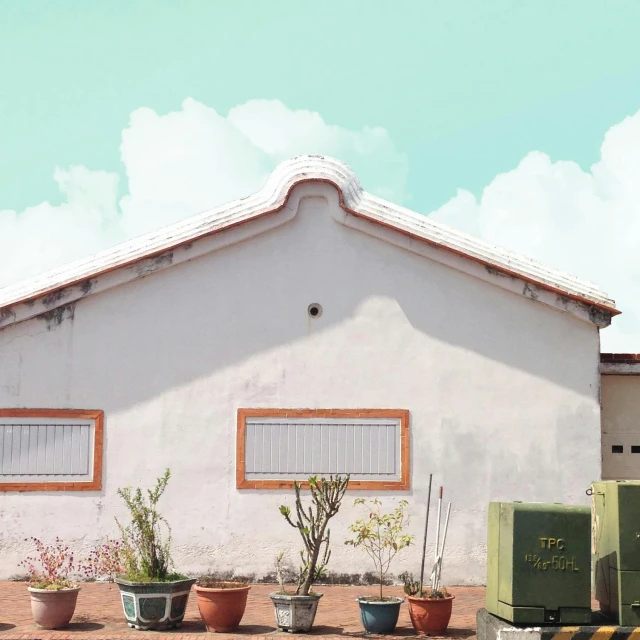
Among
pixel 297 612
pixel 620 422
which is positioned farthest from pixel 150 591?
pixel 620 422

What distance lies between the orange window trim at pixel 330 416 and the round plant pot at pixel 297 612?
3.46 metres

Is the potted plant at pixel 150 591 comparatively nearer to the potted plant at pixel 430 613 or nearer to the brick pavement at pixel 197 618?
the brick pavement at pixel 197 618

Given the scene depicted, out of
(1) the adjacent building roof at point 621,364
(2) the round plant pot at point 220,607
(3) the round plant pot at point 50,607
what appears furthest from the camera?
(1) the adjacent building roof at point 621,364

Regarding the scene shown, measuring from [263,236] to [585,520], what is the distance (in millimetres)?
7077

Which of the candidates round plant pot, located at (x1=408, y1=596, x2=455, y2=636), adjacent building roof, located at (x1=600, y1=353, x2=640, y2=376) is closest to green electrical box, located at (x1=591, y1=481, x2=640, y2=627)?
round plant pot, located at (x1=408, y1=596, x2=455, y2=636)

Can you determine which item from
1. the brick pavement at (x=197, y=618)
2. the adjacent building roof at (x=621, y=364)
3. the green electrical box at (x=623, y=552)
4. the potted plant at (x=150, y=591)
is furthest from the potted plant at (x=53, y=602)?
the adjacent building roof at (x=621, y=364)

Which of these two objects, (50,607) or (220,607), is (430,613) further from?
(50,607)

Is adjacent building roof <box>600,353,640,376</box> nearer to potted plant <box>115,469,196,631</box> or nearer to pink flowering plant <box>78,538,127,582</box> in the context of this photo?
potted plant <box>115,469,196,631</box>

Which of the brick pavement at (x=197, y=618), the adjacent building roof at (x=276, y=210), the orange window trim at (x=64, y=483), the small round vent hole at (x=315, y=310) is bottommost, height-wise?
the brick pavement at (x=197, y=618)

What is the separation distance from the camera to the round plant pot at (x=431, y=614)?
1167cm

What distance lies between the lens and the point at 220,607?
37.8 feet

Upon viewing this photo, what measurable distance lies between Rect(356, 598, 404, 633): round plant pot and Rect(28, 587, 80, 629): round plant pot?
3.40m

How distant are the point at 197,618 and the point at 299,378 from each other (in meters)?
4.04

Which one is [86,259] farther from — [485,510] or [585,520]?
[585,520]
